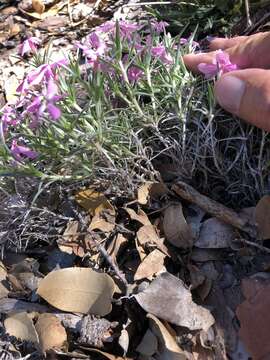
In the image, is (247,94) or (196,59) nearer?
(247,94)

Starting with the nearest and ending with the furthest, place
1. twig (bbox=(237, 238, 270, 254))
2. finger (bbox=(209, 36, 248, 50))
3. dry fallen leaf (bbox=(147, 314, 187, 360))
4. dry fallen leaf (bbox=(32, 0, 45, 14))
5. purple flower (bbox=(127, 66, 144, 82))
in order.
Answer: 1. dry fallen leaf (bbox=(147, 314, 187, 360))
2. twig (bbox=(237, 238, 270, 254))
3. purple flower (bbox=(127, 66, 144, 82))
4. finger (bbox=(209, 36, 248, 50))
5. dry fallen leaf (bbox=(32, 0, 45, 14))

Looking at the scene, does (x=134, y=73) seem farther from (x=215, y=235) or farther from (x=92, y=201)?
(x=215, y=235)

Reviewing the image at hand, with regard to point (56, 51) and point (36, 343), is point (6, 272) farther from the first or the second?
point (56, 51)

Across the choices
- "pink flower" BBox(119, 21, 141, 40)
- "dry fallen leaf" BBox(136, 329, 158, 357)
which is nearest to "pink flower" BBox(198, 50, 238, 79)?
"pink flower" BBox(119, 21, 141, 40)

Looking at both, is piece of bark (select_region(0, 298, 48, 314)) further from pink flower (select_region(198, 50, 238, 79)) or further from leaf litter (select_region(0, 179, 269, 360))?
pink flower (select_region(198, 50, 238, 79))

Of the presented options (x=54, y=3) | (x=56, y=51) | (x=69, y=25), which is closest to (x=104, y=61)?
(x=56, y=51)

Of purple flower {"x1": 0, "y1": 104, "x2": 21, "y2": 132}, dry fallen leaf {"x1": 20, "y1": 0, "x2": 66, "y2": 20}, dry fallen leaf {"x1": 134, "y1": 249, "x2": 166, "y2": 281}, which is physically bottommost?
dry fallen leaf {"x1": 134, "y1": 249, "x2": 166, "y2": 281}

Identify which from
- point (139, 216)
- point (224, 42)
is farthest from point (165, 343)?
point (224, 42)
